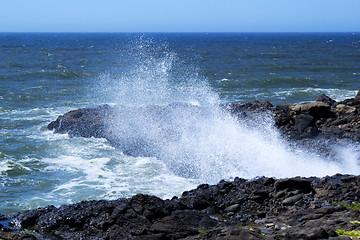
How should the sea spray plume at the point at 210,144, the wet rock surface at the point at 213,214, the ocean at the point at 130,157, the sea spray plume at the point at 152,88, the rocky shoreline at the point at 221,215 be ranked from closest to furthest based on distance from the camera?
the rocky shoreline at the point at 221,215, the wet rock surface at the point at 213,214, the ocean at the point at 130,157, the sea spray plume at the point at 210,144, the sea spray plume at the point at 152,88

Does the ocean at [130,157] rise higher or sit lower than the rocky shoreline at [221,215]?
lower

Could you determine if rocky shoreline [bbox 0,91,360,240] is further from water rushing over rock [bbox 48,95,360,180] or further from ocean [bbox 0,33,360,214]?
water rushing over rock [bbox 48,95,360,180]

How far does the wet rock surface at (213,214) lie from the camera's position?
8.77 m

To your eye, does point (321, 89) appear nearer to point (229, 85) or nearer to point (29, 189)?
point (229, 85)

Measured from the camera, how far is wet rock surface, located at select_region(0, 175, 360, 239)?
28.8ft

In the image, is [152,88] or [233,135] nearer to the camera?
[233,135]

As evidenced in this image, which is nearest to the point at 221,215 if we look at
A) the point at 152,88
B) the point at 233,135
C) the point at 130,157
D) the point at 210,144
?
the point at 210,144

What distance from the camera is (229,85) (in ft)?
124

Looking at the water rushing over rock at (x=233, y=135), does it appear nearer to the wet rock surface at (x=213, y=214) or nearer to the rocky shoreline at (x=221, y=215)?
the rocky shoreline at (x=221, y=215)

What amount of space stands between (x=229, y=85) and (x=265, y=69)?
1243 cm

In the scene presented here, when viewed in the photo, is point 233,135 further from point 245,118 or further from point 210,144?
point 245,118

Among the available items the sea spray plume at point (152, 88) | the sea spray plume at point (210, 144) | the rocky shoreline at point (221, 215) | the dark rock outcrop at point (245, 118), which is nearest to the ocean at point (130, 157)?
the sea spray plume at point (210, 144)

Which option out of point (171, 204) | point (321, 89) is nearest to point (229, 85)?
point (321, 89)

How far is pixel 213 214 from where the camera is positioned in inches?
410
